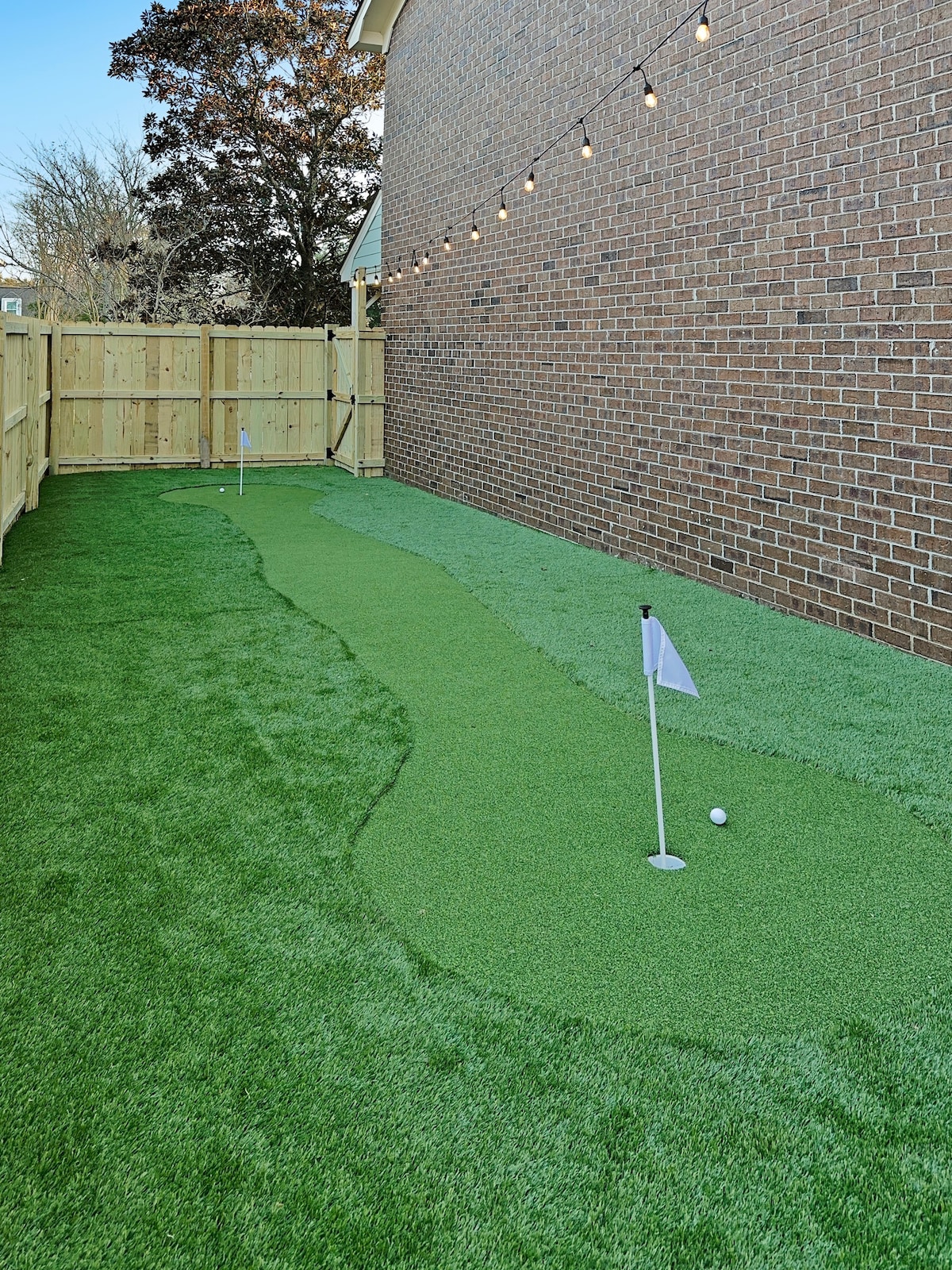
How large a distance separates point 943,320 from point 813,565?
5.01 feet

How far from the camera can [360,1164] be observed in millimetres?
1831

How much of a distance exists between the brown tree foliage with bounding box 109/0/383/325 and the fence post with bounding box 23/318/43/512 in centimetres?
1052

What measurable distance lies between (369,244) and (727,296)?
8540 millimetres

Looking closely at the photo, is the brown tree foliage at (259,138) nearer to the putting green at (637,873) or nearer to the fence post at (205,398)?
the fence post at (205,398)

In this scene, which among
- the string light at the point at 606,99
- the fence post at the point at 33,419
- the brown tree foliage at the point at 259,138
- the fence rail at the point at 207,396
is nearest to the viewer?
the string light at the point at 606,99

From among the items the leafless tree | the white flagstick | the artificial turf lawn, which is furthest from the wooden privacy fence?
the leafless tree

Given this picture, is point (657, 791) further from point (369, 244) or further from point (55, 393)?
point (369, 244)

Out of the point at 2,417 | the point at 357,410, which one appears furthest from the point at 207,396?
the point at 2,417

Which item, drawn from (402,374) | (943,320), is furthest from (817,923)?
(402,374)

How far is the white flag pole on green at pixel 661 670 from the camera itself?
2750mm

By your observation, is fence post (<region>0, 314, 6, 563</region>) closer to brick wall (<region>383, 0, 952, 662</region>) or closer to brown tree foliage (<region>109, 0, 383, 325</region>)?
brick wall (<region>383, 0, 952, 662</region>)

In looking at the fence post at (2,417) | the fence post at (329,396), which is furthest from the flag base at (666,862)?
the fence post at (329,396)

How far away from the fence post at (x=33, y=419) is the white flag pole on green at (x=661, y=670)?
7.72 metres

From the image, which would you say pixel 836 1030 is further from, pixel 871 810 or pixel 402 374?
pixel 402 374
